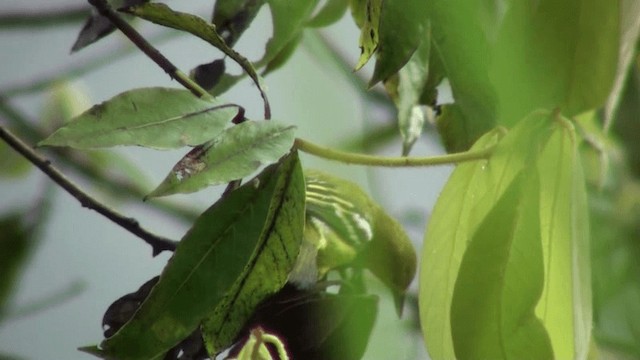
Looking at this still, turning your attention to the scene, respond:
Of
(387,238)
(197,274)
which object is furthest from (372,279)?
(197,274)

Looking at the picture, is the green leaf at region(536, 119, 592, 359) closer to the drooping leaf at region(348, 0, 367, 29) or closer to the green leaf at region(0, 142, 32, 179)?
the drooping leaf at region(348, 0, 367, 29)

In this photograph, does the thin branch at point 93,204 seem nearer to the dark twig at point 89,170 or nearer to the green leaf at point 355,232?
the green leaf at point 355,232

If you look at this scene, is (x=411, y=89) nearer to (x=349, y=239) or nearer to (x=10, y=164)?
(x=349, y=239)

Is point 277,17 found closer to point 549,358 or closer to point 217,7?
point 217,7

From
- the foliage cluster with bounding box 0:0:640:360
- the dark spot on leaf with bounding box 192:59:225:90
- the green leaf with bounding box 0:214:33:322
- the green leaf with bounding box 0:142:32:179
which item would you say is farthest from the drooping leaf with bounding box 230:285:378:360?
the green leaf with bounding box 0:142:32:179

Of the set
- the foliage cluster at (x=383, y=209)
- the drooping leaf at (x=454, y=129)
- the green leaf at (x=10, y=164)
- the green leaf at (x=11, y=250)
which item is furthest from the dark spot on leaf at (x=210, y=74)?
the green leaf at (x=10, y=164)

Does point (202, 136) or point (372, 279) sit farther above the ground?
point (202, 136)

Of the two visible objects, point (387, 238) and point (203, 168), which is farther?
point (387, 238)
